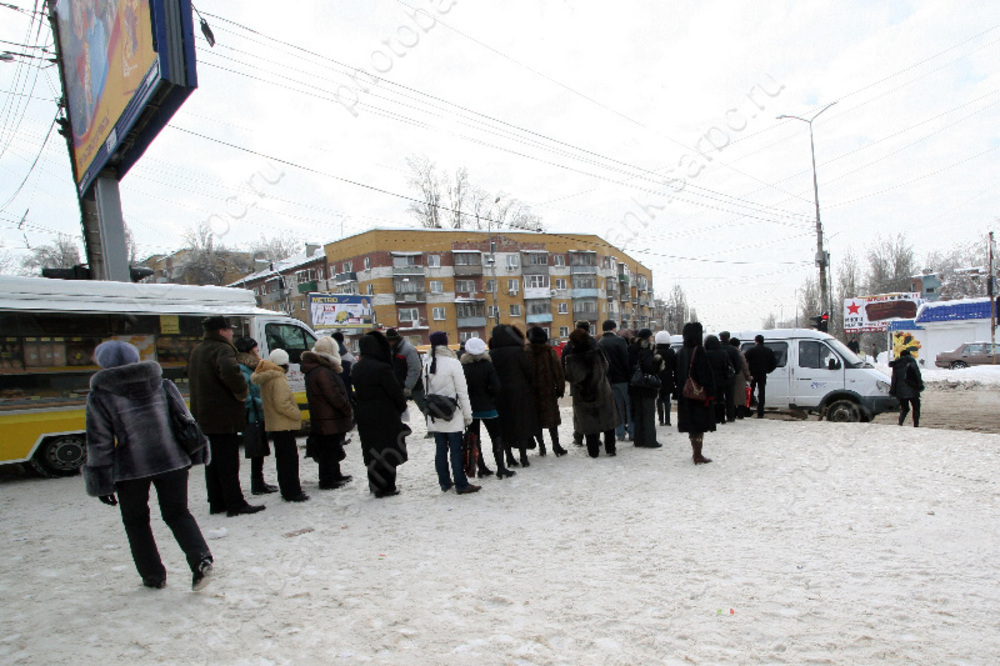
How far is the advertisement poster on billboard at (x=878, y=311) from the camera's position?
42469mm

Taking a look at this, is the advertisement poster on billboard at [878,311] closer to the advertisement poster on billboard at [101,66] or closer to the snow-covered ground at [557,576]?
the snow-covered ground at [557,576]

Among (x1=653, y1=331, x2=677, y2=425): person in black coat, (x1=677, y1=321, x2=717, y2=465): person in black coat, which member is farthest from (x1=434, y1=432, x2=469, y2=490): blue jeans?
(x1=653, y1=331, x2=677, y2=425): person in black coat

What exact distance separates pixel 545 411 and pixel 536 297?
5931 centimetres

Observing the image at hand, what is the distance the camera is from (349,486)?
6977 mm

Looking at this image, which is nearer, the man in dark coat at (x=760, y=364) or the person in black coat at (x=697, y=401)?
the person in black coat at (x=697, y=401)

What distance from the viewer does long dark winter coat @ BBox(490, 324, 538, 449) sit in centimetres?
735

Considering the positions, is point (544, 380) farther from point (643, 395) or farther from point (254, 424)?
point (254, 424)

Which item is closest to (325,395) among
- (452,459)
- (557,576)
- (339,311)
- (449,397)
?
(449,397)

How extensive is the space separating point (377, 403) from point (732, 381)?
7.29 metres

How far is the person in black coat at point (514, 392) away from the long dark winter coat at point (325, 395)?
1.94 m

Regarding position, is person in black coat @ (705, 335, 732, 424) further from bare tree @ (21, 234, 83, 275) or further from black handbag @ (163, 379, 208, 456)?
bare tree @ (21, 234, 83, 275)

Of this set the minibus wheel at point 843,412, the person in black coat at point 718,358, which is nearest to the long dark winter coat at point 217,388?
the person in black coat at point 718,358

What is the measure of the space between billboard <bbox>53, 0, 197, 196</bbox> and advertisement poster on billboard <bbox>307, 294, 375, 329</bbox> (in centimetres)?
1933

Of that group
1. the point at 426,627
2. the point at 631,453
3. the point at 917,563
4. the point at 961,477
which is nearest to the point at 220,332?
the point at 426,627
